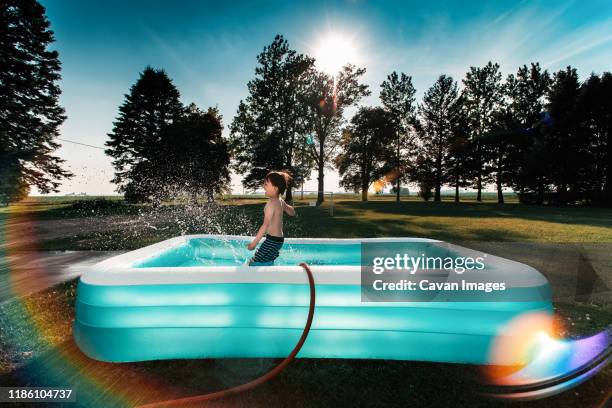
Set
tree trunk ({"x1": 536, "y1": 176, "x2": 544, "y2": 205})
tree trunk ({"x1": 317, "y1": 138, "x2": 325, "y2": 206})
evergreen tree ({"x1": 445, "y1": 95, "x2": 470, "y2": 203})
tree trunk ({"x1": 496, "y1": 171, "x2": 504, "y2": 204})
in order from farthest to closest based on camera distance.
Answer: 1. evergreen tree ({"x1": 445, "y1": 95, "x2": 470, "y2": 203})
2. tree trunk ({"x1": 496, "y1": 171, "x2": 504, "y2": 204})
3. tree trunk ({"x1": 317, "y1": 138, "x2": 325, "y2": 206})
4. tree trunk ({"x1": 536, "y1": 176, "x2": 544, "y2": 205})

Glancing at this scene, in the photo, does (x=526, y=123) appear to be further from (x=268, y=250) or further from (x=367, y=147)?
(x=268, y=250)

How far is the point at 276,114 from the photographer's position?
39500mm

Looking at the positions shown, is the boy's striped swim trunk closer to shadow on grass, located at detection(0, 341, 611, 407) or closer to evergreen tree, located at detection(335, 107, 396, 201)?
shadow on grass, located at detection(0, 341, 611, 407)

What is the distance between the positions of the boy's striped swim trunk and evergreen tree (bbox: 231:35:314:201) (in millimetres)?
33454

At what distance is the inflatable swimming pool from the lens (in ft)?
10.4

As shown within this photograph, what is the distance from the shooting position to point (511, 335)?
3.11 metres

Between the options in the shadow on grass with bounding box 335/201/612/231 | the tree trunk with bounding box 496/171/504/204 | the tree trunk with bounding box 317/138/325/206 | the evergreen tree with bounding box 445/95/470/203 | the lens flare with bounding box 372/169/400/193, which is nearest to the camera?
the shadow on grass with bounding box 335/201/612/231

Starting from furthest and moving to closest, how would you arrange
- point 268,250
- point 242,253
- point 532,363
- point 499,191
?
point 499,191, point 242,253, point 268,250, point 532,363

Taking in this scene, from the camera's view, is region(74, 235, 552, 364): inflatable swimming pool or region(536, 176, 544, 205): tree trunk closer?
region(74, 235, 552, 364): inflatable swimming pool

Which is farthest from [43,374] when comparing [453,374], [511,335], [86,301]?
[511,335]

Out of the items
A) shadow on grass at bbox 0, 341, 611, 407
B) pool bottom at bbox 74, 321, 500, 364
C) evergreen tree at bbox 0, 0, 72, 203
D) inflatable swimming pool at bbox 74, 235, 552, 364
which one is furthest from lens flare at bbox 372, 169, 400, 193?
pool bottom at bbox 74, 321, 500, 364

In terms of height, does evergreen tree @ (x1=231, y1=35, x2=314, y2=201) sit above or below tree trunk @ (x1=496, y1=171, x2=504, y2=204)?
above

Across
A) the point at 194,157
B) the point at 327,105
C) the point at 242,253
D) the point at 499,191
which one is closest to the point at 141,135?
the point at 194,157

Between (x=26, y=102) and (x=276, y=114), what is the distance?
24.2m
